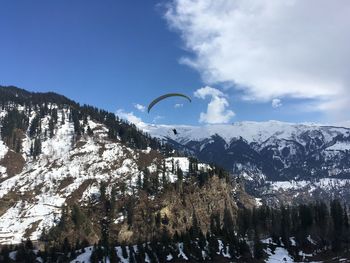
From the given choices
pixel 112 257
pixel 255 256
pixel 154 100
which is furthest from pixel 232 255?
pixel 154 100

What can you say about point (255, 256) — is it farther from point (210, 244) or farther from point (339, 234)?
point (339, 234)

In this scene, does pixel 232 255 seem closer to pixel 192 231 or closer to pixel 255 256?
pixel 255 256

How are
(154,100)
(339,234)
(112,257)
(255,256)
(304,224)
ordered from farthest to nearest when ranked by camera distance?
(304,224) → (339,234) → (255,256) → (112,257) → (154,100)

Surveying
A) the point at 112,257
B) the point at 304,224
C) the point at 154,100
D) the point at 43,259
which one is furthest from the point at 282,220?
the point at 154,100

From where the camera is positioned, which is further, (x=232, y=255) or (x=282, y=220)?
(x=282, y=220)

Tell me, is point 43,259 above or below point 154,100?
below

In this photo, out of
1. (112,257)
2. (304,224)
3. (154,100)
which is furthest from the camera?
(304,224)

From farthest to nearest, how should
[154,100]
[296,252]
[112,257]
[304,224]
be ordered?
1. [304,224]
2. [296,252]
3. [112,257]
4. [154,100]

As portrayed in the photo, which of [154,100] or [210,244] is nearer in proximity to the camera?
[154,100]

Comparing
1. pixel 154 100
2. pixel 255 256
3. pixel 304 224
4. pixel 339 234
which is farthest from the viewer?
pixel 304 224
